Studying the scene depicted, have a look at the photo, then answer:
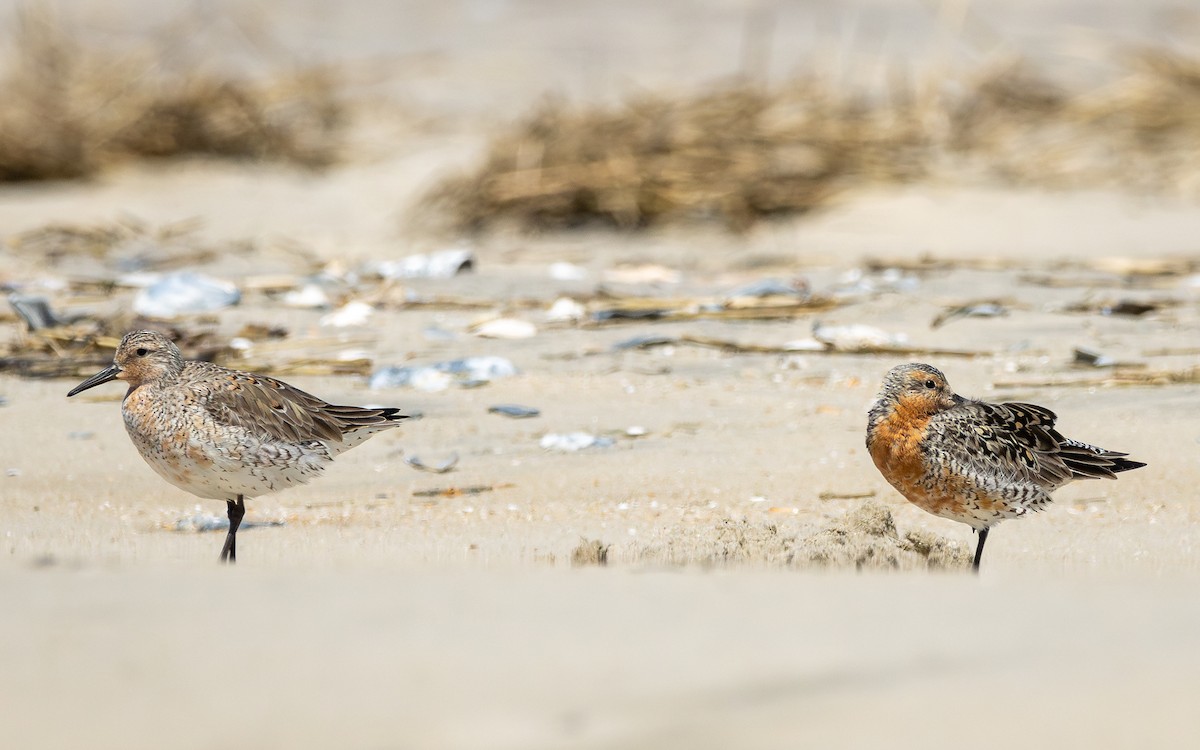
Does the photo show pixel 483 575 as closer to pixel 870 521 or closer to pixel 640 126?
pixel 870 521

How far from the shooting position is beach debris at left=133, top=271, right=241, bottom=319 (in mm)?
7684

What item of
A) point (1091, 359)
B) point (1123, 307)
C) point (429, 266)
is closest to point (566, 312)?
point (429, 266)

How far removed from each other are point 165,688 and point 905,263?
6787 mm

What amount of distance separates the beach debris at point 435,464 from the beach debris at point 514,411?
1.53ft

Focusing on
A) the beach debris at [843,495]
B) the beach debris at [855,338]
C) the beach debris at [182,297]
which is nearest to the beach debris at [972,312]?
the beach debris at [855,338]

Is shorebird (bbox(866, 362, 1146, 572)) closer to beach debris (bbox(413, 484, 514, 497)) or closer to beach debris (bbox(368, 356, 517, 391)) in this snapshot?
beach debris (bbox(413, 484, 514, 497))

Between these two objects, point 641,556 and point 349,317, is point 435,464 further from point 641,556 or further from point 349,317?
point 349,317

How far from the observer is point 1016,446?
4742mm

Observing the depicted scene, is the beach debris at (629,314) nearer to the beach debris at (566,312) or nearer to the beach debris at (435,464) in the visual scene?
the beach debris at (566,312)

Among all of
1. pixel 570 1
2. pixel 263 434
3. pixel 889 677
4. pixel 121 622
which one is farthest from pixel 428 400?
pixel 570 1

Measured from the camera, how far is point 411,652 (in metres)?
3.04

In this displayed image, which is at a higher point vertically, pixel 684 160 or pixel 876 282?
pixel 684 160

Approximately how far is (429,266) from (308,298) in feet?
3.17

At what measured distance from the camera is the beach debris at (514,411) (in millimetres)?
6121
